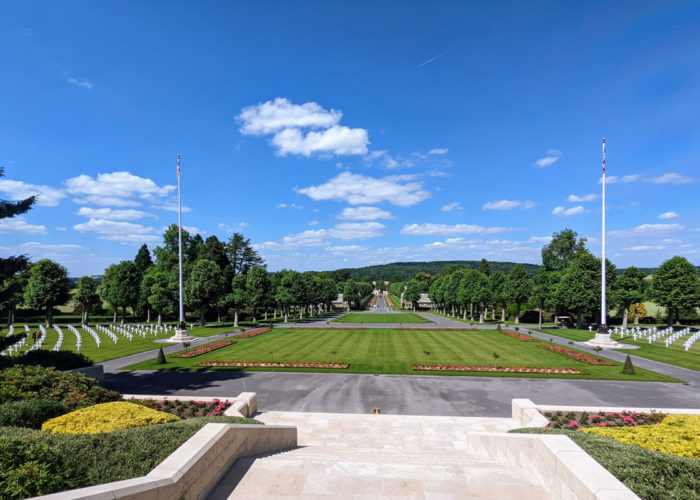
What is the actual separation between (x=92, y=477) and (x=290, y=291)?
59341 millimetres

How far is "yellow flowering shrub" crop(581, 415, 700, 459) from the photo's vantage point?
7660 mm

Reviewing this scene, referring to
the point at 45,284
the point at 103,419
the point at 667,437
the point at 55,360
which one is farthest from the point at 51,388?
the point at 45,284

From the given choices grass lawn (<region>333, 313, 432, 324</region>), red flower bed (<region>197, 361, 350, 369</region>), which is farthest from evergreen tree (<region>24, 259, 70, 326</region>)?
red flower bed (<region>197, 361, 350, 369</region>)

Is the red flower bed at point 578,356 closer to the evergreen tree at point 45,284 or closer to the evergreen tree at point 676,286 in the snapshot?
the evergreen tree at point 676,286

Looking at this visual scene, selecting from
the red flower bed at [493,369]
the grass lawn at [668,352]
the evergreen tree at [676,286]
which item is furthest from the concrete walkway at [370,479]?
the evergreen tree at [676,286]

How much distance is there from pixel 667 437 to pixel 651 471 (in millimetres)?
3315

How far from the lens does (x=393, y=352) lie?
31562mm

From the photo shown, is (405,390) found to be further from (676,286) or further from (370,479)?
(676,286)

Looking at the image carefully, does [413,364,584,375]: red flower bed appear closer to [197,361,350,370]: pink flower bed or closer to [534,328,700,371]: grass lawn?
[197,361,350,370]: pink flower bed

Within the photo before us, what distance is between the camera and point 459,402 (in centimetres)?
1805

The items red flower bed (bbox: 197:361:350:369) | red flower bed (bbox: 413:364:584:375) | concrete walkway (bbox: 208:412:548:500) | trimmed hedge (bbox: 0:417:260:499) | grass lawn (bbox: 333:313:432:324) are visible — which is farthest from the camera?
grass lawn (bbox: 333:313:432:324)

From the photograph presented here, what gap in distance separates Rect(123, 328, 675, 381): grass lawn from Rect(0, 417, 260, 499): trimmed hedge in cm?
1840

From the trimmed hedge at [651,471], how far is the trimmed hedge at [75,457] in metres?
8.31

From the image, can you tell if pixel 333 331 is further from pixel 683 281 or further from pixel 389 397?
pixel 683 281
